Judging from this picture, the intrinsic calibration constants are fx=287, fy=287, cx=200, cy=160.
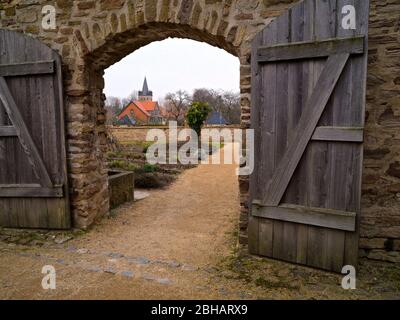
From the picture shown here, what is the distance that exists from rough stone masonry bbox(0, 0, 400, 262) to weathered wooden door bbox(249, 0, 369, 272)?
0.97 feet

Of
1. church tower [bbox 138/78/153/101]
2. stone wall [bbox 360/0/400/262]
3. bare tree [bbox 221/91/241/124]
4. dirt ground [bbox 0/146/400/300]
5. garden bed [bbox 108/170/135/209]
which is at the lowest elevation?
dirt ground [bbox 0/146/400/300]

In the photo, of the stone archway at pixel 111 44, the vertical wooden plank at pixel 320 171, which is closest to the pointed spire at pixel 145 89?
the stone archway at pixel 111 44

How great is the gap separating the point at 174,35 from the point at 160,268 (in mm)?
2990

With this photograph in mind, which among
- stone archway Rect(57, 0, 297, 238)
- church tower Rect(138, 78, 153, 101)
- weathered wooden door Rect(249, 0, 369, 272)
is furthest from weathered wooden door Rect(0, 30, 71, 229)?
church tower Rect(138, 78, 153, 101)

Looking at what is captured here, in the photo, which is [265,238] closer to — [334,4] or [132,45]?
[334,4]

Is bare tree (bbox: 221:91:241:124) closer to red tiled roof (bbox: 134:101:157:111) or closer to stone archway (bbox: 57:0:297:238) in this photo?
red tiled roof (bbox: 134:101:157:111)

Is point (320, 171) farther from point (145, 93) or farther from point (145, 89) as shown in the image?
point (145, 89)

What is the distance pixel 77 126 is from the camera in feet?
13.1

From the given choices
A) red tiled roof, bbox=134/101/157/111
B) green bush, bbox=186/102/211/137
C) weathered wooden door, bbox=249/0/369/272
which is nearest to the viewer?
weathered wooden door, bbox=249/0/369/272

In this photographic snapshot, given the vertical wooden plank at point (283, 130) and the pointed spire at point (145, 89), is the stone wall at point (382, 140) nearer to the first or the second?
the vertical wooden plank at point (283, 130)

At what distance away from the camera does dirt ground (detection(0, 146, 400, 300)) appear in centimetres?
262

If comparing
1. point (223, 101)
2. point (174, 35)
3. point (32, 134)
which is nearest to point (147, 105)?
point (223, 101)

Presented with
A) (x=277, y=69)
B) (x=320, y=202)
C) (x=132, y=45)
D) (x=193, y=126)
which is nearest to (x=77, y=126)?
(x=132, y=45)

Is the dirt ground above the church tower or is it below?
below
